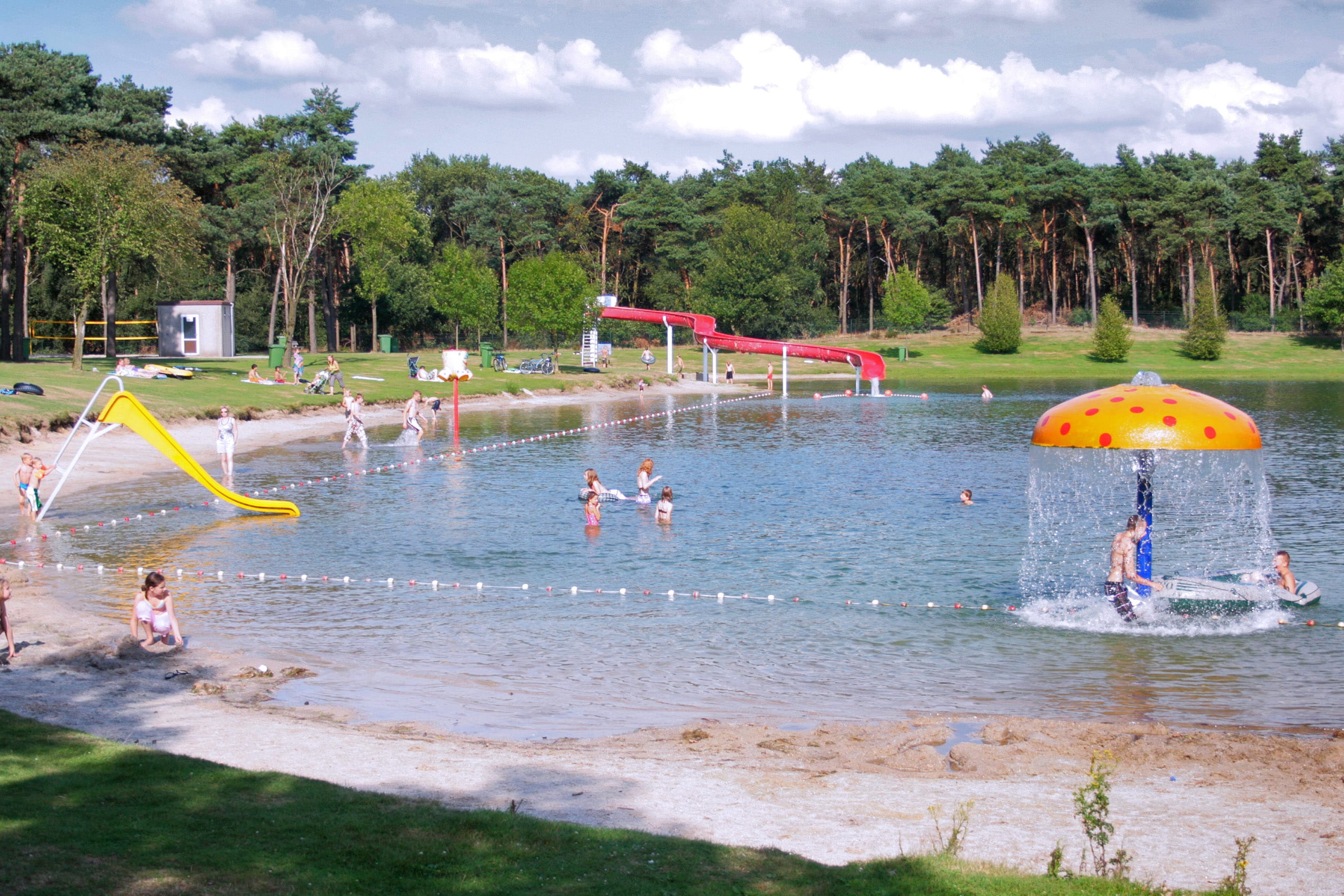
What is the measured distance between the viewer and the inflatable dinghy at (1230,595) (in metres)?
17.3

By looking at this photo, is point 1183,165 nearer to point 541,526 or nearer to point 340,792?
point 541,526

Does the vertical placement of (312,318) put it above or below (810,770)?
above

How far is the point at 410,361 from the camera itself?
2485 inches

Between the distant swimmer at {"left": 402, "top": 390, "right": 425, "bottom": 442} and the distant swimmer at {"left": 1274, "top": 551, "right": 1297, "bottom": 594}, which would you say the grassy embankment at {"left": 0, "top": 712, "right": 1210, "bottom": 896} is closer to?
the distant swimmer at {"left": 1274, "top": 551, "right": 1297, "bottom": 594}

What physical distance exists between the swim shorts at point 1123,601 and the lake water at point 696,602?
0.87 feet

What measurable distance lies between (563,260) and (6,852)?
71.9 metres

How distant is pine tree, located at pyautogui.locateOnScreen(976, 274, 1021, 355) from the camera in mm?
92688

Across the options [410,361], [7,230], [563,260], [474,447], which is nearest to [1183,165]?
[563,260]

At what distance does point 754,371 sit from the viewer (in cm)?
8819

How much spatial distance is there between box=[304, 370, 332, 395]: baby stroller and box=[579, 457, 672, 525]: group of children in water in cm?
2389

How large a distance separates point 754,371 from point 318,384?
147 ft

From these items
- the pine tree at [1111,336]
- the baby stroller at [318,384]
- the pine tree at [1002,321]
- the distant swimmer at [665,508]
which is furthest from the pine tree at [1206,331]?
the distant swimmer at [665,508]

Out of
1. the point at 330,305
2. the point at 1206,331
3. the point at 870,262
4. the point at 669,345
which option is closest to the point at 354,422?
the point at 669,345

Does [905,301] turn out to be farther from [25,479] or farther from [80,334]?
[25,479]
